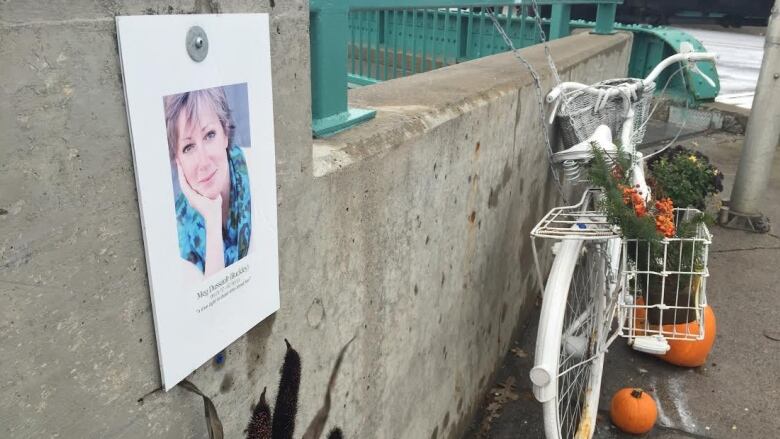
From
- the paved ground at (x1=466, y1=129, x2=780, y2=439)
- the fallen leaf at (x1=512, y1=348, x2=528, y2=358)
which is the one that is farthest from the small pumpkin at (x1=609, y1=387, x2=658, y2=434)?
the fallen leaf at (x1=512, y1=348, x2=528, y2=358)

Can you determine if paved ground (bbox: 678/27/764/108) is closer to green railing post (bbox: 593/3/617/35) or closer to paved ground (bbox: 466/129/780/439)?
green railing post (bbox: 593/3/617/35)

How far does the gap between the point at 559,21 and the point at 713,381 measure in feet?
11.3

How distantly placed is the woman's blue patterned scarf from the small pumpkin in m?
2.44

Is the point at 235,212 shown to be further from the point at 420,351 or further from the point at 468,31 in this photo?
the point at 468,31

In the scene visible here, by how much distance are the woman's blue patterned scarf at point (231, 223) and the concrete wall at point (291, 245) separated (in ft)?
0.31

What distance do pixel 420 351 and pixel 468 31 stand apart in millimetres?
4451

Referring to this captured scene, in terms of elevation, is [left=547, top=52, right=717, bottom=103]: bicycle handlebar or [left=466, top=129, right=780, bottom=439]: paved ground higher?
[left=547, top=52, right=717, bottom=103]: bicycle handlebar

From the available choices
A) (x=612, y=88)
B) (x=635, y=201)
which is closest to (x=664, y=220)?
(x=635, y=201)

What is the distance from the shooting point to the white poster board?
1057 mm

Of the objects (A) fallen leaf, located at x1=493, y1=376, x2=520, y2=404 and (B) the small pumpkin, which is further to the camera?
(A) fallen leaf, located at x1=493, y1=376, x2=520, y2=404

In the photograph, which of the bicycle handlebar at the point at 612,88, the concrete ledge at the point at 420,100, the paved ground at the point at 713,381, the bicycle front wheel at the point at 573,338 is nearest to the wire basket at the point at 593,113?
the bicycle handlebar at the point at 612,88

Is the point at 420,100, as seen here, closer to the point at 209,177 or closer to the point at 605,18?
the point at 209,177

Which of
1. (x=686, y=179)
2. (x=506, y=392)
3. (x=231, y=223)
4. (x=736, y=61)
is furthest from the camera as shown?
(x=736, y=61)

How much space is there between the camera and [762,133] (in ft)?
17.7
